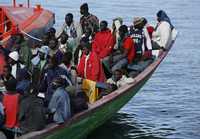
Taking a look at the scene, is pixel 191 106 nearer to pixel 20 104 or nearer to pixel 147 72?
pixel 147 72

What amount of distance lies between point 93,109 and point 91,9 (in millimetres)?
24397

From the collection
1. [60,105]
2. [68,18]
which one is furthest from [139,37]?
[60,105]

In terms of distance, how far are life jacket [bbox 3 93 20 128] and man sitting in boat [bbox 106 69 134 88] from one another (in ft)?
10.7

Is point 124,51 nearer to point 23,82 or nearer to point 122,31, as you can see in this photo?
point 122,31

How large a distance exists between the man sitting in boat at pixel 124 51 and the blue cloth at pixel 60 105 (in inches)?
127

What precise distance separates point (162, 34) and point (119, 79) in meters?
3.24

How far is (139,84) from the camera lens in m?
12.5

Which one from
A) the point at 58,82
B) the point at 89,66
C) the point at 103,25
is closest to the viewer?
the point at 58,82

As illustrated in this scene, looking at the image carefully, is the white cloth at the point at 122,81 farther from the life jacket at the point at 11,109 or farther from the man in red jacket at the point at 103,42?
the life jacket at the point at 11,109

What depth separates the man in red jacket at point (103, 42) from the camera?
12453 mm

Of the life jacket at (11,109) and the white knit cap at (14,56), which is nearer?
the life jacket at (11,109)

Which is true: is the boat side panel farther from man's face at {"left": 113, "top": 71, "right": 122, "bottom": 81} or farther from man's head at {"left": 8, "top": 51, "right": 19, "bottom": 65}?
man's head at {"left": 8, "top": 51, "right": 19, "bottom": 65}

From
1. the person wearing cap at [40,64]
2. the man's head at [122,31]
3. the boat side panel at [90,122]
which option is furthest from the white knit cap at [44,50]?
the man's head at [122,31]

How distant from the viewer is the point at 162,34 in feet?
47.5
